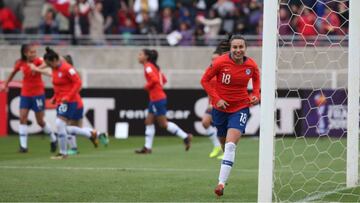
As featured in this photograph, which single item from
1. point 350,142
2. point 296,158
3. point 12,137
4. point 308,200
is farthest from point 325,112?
point 308,200

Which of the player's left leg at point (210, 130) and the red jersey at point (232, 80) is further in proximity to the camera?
the player's left leg at point (210, 130)

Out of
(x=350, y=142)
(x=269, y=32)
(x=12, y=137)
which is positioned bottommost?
(x=12, y=137)

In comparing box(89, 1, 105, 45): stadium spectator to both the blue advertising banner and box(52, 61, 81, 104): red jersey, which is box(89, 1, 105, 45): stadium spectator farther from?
→ box(52, 61, 81, 104): red jersey

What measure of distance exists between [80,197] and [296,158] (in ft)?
23.9

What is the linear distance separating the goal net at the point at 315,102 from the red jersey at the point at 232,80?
1.38 meters

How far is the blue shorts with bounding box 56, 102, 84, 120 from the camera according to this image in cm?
1847

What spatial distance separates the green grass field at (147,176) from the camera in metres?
11.7

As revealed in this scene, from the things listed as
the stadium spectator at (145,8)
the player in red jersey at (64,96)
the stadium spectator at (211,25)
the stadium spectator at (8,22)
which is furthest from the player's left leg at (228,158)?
the stadium spectator at (8,22)

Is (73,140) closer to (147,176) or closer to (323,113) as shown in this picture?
(147,176)

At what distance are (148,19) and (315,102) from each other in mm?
6594

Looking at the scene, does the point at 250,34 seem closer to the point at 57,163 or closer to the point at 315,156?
the point at 315,156

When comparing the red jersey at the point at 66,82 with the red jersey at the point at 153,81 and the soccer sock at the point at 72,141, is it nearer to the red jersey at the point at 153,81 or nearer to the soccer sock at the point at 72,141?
the soccer sock at the point at 72,141

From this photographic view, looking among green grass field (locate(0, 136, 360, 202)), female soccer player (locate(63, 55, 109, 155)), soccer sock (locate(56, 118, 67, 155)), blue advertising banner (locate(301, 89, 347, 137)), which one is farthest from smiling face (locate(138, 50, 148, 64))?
blue advertising banner (locate(301, 89, 347, 137))

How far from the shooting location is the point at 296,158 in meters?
17.8
